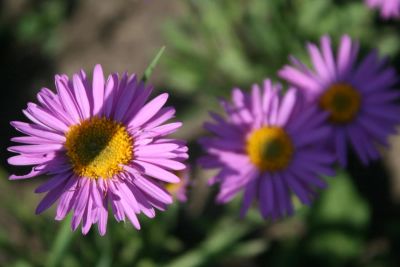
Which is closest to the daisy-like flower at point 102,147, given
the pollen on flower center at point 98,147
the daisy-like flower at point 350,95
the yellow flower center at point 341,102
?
the pollen on flower center at point 98,147

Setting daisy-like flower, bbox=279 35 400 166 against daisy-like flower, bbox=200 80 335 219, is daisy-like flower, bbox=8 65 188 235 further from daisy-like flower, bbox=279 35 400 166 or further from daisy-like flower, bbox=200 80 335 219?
daisy-like flower, bbox=279 35 400 166

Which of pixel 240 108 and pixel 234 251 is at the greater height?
pixel 240 108

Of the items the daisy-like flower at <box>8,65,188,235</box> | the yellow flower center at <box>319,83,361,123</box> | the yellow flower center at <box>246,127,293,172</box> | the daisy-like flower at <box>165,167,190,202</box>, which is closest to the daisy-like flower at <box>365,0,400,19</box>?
the yellow flower center at <box>319,83,361,123</box>

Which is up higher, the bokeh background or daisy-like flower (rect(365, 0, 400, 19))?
daisy-like flower (rect(365, 0, 400, 19))

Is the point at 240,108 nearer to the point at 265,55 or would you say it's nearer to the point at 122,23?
the point at 265,55

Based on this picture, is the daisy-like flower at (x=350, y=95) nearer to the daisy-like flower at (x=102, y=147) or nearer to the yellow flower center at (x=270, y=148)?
the yellow flower center at (x=270, y=148)

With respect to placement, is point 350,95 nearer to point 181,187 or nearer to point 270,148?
point 270,148

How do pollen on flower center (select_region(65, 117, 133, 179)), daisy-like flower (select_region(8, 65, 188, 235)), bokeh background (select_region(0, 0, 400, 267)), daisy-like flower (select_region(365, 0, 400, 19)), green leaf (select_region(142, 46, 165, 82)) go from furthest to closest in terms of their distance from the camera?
daisy-like flower (select_region(365, 0, 400, 19)) < bokeh background (select_region(0, 0, 400, 267)) < pollen on flower center (select_region(65, 117, 133, 179)) < daisy-like flower (select_region(8, 65, 188, 235)) < green leaf (select_region(142, 46, 165, 82))

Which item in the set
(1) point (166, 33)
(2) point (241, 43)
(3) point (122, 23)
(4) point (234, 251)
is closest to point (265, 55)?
(2) point (241, 43)
